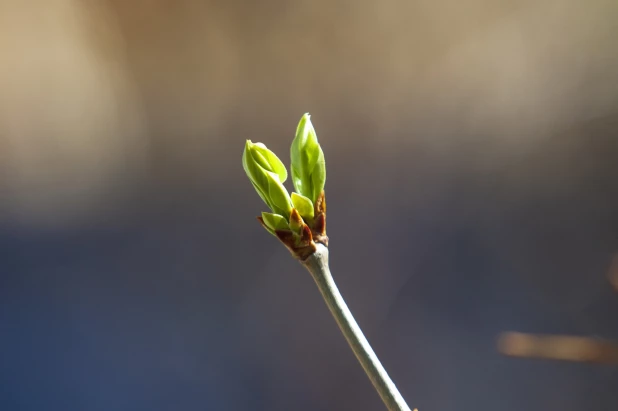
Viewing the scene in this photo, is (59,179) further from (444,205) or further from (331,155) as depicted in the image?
(444,205)

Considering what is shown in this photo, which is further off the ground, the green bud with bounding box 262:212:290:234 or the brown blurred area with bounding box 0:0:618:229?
the brown blurred area with bounding box 0:0:618:229

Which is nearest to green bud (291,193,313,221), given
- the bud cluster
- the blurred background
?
the bud cluster

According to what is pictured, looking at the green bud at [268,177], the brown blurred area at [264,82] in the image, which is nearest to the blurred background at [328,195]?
the brown blurred area at [264,82]

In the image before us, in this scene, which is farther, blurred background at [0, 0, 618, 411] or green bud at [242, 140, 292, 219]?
blurred background at [0, 0, 618, 411]

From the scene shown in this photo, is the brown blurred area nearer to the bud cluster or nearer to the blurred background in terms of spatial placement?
the blurred background

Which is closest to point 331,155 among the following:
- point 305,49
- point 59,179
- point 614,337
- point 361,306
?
point 305,49

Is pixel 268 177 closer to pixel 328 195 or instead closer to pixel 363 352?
pixel 363 352

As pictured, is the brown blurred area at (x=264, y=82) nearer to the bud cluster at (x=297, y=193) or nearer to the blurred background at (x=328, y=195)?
the blurred background at (x=328, y=195)
